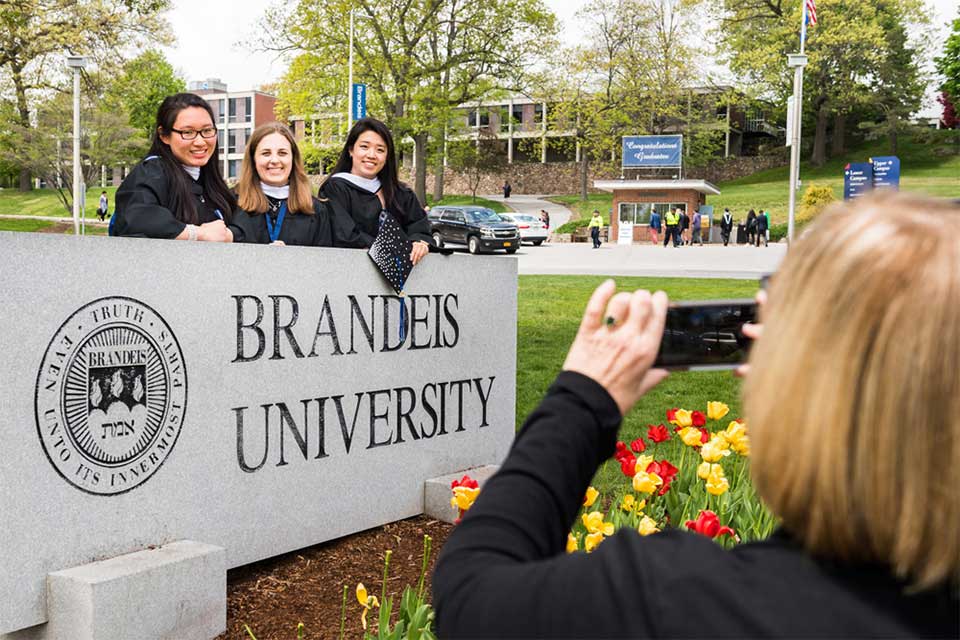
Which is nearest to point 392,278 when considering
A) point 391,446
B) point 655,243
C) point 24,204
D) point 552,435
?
point 391,446

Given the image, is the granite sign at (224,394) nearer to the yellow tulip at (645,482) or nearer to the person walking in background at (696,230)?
the yellow tulip at (645,482)

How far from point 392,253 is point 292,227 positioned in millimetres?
497

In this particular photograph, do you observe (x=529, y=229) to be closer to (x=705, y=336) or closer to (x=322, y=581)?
(x=322, y=581)

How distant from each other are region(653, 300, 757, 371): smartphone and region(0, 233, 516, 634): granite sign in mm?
2475

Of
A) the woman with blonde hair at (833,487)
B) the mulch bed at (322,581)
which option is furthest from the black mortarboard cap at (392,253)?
the woman with blonde hair at (833,487)

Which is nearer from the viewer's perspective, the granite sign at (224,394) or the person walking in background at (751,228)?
the granite sign at (224,394)

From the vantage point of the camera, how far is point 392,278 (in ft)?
15.8

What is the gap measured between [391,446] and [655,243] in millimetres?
35690

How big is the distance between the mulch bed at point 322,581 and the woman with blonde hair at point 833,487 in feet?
8.88

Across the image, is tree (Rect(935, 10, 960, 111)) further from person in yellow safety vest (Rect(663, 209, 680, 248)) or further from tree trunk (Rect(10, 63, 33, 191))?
tree trunk (Rect(10, 63, 33, 191))

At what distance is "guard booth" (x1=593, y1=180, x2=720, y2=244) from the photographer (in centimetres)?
4309

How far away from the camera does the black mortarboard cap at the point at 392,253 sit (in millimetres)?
4754

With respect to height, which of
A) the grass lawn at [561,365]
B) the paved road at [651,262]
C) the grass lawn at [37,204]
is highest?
the grass lawn at [37,204]

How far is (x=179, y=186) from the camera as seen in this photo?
4.25 m
